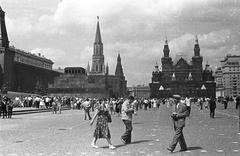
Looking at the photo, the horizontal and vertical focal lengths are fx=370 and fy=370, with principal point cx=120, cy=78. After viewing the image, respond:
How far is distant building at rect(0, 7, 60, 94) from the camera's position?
82.1 metres

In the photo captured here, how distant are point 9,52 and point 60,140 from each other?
76566 mm

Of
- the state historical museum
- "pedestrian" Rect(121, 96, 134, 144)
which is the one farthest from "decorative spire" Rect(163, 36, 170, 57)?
"pedestrian" Rect(121, 96, 134, 144)

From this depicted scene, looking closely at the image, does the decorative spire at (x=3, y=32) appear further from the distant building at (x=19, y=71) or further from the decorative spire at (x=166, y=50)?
the decorative spire at (x=166, y=50)

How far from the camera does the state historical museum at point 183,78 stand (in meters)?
151

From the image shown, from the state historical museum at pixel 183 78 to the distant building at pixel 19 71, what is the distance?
44.9 metres

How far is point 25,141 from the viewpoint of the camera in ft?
43.9

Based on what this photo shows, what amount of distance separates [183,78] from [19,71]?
74521mm

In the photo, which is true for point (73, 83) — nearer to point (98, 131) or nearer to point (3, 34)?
point (3, 34)

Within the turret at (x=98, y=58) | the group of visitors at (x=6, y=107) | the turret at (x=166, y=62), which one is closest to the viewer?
the group of visitors at (x=6, y=107)

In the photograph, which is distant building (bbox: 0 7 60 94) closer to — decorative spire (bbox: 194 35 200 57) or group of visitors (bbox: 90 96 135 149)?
group of visitors (bbox: 90 96 135 149)

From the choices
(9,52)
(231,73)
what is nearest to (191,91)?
(231,73)

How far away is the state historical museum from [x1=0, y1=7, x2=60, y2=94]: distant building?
4491 centimetres

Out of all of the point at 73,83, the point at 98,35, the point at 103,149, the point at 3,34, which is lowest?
the point at 103,149

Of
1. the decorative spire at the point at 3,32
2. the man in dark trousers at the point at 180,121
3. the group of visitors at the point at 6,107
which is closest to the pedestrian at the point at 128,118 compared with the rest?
the man in dark trousers at the point at 180,121
